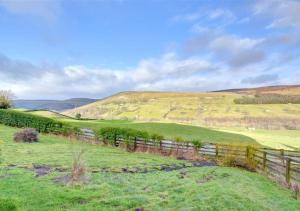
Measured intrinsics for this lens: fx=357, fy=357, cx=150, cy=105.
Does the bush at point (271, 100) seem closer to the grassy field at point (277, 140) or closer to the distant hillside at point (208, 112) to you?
the distant hillside at point (208, 112)

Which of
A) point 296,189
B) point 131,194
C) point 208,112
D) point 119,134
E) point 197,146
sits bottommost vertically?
point 296,189

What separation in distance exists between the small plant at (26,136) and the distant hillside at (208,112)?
241 ft

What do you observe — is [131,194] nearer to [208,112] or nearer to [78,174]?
[78,174]

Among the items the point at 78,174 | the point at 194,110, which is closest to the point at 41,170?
the point at 78,174

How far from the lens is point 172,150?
28125mm

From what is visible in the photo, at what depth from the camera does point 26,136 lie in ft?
103

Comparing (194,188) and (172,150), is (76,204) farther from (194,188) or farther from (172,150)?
(172,150)

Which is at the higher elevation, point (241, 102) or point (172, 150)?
point (241, 102)

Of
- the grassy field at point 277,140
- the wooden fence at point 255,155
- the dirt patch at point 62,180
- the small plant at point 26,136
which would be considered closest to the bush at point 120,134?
the wooden fence at point 255,155

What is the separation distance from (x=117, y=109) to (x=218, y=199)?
481 feet

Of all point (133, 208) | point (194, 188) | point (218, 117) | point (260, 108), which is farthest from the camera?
point (260, 108)

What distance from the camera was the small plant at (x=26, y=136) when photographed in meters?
31.1

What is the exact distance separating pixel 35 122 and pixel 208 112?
93.0m

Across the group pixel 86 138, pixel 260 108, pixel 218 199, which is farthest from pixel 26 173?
pixel 260 108
